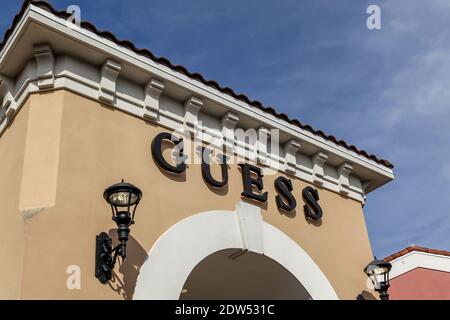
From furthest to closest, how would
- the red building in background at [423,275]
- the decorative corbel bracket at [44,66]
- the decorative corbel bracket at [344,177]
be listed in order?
the red building in background at [423,275]
the decorative corbel bracket at [344,177]
the decorative corbel bracket at [44,66]

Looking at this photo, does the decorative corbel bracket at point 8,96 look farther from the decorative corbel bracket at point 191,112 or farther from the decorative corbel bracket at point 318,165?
the decorative corbel bracket at point 318,165

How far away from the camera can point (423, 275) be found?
41.8ft

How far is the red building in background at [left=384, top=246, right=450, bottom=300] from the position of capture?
1256cm

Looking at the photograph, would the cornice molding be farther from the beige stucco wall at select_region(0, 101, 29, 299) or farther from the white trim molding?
the beige stucco wall at select_region(0, 101, 29, 299)

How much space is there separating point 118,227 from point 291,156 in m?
3.36

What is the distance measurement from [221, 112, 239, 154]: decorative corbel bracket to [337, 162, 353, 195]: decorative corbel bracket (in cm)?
207

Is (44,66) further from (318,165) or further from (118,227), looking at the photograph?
(318,165)

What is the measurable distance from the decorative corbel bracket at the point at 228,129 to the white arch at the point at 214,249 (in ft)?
2.62

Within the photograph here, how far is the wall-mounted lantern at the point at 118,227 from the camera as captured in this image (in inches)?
219

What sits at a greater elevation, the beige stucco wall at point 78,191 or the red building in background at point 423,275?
the red building in background at point 423,275

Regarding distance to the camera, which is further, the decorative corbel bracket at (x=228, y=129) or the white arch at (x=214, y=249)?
the decorative corbel bracket at (x=228, y=129)

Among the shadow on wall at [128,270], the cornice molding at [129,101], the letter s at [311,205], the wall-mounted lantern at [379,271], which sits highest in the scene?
the cornice molding at [129,101]

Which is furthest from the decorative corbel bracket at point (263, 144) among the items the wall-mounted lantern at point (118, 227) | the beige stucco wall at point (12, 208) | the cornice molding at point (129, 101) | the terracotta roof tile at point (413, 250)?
the terracotta roof tile at point (413, 250)

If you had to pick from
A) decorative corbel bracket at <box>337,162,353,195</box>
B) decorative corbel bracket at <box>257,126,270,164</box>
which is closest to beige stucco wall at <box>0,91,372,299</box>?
decorative corbel bracket at <box>257,126,270,164</box>
